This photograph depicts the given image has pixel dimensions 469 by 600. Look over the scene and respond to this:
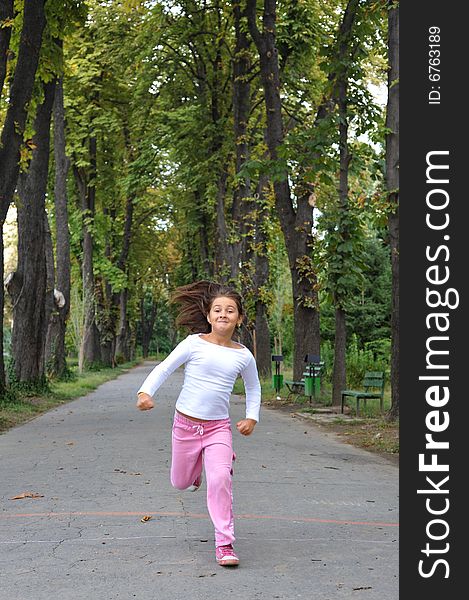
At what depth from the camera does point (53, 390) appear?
2753 centimetres

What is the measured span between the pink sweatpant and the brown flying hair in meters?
0.76

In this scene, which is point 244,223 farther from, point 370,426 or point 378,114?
point 370,426

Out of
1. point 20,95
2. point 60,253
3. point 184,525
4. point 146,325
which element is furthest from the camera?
point 146,325

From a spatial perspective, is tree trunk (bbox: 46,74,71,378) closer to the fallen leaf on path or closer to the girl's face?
the fallen leaf on path

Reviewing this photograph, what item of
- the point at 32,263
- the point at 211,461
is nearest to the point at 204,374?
the point at 211,461

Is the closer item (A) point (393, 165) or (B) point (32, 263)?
(A) point (393, 165)

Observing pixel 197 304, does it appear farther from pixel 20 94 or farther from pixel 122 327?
pixel 122 327

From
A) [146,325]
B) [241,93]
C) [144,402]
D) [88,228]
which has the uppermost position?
[241,93]

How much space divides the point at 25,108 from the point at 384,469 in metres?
9.63

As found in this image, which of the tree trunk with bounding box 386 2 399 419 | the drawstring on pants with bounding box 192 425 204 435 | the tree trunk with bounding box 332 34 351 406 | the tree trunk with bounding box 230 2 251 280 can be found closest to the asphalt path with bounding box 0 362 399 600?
the drawstring on pants with bounding box 192 425 204 435

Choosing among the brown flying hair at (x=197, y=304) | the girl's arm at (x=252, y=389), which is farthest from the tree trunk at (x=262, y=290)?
the girl's arm at (x=252, y=389)

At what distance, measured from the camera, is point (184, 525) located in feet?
26.5

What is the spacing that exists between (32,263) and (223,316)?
17.4 m

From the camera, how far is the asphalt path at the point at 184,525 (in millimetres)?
6176
